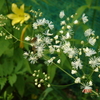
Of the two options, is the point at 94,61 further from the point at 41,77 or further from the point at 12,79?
the point at 12,79

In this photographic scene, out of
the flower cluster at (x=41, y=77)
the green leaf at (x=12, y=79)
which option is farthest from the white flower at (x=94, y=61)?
the green leaf at (x=12, y=79)

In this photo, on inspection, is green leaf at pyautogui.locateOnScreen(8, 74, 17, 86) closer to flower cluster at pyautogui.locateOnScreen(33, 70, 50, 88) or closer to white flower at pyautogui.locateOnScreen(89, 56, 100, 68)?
flower cluster at pyautogui.locateOnScreen(33, 70, 50, 88)

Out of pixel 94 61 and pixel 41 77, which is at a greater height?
pixel 94 61

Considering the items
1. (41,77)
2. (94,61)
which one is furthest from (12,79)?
(94,61)

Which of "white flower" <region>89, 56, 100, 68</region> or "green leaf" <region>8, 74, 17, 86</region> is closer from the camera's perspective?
"white flower" <region>89, 56, 100, 68</region>

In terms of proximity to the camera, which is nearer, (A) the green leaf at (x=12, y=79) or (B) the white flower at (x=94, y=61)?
(B) the white flower at (x=94, y=61)

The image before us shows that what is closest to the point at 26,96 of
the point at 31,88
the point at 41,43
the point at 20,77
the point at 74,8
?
the point at 31,88

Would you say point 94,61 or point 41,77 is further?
point 41,77

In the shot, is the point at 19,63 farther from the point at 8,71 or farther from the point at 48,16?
the point at 48,16

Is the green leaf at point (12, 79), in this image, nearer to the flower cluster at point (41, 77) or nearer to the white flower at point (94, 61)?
the flower cluster at point (41, 77)

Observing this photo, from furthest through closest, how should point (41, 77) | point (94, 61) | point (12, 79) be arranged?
point (12, 79)
point (41, 77)
point (94, 61)

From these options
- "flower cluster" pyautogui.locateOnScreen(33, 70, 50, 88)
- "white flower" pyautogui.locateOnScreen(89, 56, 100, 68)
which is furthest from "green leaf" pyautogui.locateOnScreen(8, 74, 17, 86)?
"white flower" pyautogui.locateOnScreen(89, 56, 100, 68)

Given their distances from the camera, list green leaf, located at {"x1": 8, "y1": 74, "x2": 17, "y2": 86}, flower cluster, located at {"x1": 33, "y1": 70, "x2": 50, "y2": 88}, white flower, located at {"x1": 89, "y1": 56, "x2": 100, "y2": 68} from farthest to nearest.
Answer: green leaf, located at {"x1": 8, "y1": 74, "x2": 17, "y2": 86} → flower cluster, located at {"x1": 33, "y1": 70, "x2": 50, "y2": 88} → white flower, located at {"x1": 89, "y1": 56, "x2": 100, "y2": 68}
